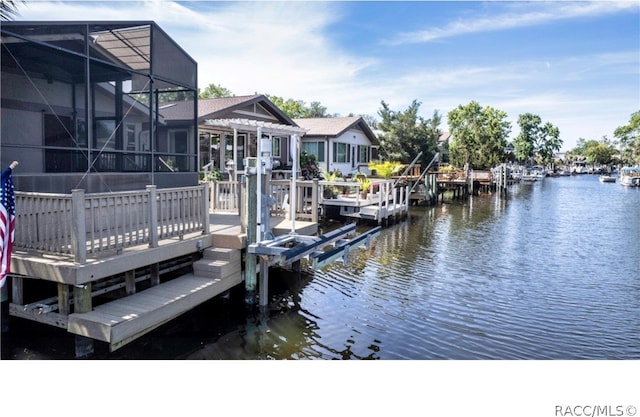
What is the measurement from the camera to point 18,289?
17.5 ft

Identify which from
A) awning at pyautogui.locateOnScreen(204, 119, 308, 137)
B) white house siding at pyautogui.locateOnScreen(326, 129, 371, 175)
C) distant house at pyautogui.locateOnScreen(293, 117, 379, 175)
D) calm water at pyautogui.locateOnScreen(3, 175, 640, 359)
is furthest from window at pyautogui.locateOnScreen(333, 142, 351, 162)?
calm water at pyautogui.locateOnScreen(3, 175, 640, 359)

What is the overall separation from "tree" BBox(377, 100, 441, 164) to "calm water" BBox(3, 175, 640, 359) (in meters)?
16.7

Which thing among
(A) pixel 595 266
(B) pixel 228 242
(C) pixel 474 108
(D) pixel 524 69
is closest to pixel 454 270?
(A) pixel 595 266

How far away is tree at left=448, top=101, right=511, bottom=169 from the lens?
135 feet

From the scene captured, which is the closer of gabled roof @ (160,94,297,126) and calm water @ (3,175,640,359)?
calm water @ (3,175,640,359)

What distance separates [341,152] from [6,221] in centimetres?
2092

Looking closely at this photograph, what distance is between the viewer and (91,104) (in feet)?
24.6

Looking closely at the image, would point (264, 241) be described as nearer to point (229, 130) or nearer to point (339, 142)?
point (229, 130)

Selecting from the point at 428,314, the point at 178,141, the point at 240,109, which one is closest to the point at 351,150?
the point at 240,109

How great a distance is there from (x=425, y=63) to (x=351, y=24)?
1518mm

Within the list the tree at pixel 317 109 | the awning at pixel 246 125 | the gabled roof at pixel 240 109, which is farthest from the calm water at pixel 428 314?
the tree at pixel 317 109

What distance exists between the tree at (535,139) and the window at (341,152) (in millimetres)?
54656

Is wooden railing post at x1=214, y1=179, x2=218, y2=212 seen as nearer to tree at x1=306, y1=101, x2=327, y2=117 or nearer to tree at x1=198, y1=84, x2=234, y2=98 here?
tree at x1=198, y1=84, x2=234, y2=98
